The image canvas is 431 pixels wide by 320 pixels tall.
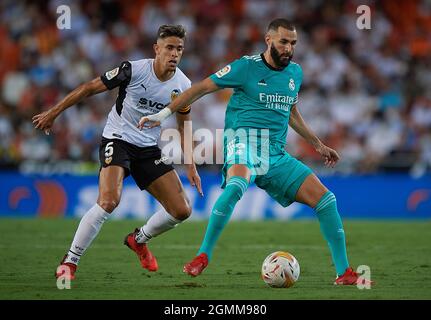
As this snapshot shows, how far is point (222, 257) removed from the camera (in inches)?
444

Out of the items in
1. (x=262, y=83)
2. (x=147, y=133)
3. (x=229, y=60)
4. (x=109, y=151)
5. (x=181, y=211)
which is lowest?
(x=181, y=211)

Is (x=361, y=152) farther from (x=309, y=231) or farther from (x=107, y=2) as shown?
(x=107, y=2)

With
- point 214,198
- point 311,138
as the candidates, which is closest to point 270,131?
point 311,138

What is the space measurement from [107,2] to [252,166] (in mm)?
14597

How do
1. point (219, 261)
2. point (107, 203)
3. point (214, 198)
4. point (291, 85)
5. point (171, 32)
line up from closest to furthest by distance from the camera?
point (107, 203) → point (291, 85) → point (171, 32) → point (219, 261) → point (214, 198)

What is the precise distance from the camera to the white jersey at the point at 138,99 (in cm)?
924

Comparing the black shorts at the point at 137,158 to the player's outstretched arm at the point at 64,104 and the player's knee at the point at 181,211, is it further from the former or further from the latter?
the player's outstretched arm at the point at 64,104

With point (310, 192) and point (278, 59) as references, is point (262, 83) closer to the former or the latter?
point (278, 59)

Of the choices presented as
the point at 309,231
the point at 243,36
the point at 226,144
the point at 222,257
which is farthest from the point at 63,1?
the point at 226,144

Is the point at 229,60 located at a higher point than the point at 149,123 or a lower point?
higher

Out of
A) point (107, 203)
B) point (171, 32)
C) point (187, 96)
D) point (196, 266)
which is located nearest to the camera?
point (196, 266)

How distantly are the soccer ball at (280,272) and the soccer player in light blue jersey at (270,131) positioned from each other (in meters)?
0.48

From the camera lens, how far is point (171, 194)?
9445 mm

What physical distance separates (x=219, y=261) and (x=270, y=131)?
8.61 ft
